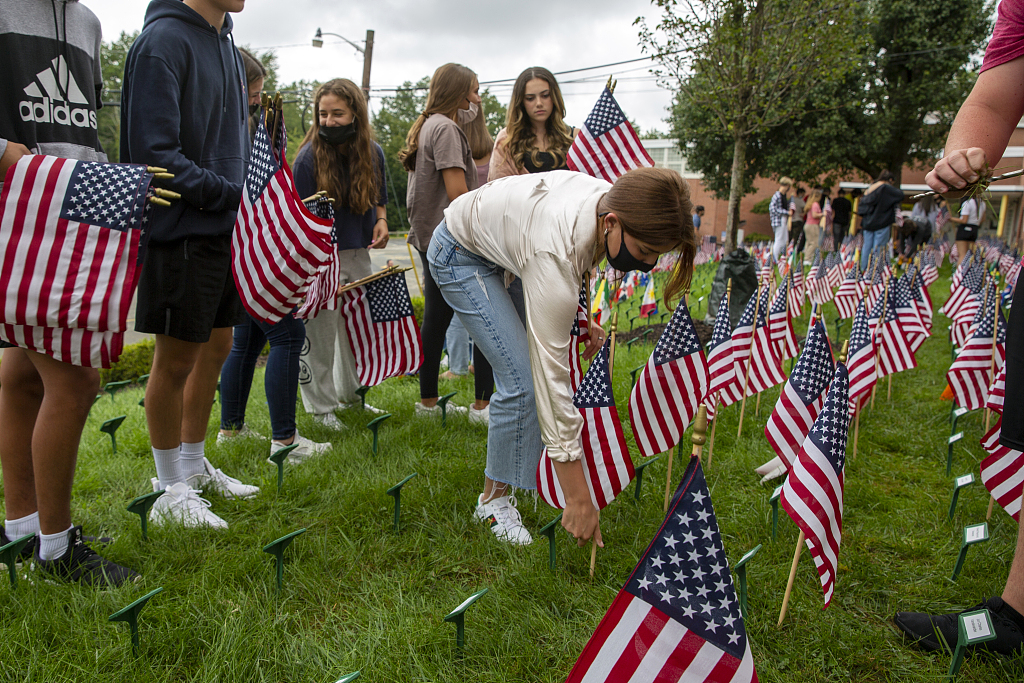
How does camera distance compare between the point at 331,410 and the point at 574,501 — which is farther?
the point at 331,410

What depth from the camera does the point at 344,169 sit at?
369 centimetres

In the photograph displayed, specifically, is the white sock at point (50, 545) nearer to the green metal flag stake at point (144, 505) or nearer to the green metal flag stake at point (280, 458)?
the green metal flag stake at point (144, 505)

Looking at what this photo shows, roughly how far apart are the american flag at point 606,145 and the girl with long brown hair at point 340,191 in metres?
1.22

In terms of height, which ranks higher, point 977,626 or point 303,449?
point 977,626

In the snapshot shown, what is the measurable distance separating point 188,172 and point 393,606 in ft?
5.65

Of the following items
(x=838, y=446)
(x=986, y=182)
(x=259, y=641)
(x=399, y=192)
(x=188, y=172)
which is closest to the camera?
(x=986, y=182)

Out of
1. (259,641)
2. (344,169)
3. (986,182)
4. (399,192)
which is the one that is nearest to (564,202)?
(986,182)

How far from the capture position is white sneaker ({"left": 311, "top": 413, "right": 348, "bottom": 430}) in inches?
152

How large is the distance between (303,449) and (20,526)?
1386 millimetres

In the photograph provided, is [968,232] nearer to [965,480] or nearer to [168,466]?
[965,480]

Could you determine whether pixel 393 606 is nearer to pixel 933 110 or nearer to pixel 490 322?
pixel 490 322

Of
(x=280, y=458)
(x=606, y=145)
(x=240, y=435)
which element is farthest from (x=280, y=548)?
(x=606, y=145)

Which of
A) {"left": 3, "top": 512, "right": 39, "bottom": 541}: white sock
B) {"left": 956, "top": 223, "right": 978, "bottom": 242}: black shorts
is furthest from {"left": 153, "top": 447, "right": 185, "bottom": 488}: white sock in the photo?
{"left": 956, "top": 223, "right": 978, "bottom": 242}: black shorts

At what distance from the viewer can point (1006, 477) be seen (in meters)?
2.41
